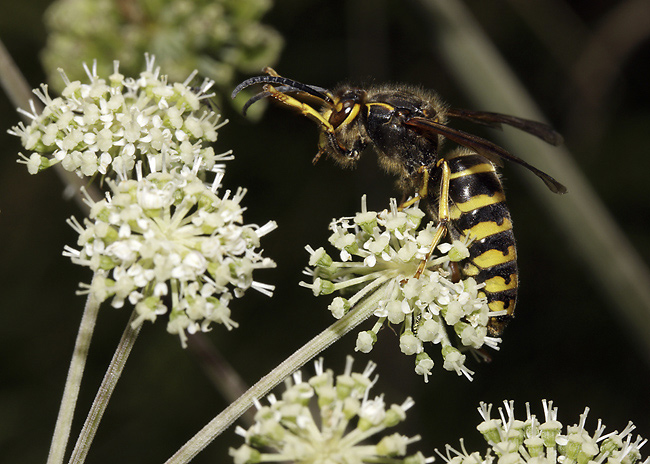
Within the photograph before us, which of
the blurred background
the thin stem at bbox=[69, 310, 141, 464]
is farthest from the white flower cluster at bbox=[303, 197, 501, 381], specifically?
the blurred background

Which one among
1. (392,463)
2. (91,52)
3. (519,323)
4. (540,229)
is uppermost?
(91,52)

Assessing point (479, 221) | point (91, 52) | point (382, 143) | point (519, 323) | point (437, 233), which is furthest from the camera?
point (519, 323)

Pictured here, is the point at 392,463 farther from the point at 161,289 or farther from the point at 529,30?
the point at 529,30

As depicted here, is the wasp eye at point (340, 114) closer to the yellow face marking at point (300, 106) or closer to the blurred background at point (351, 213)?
the yellow face marking at point (300, 106)

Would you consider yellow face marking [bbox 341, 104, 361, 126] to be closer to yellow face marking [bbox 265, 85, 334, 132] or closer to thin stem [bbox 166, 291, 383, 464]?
yellow face marking [bbox 265, 85, 334, 132]

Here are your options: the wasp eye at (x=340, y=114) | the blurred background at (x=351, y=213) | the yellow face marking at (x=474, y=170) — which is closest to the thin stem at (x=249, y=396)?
the yellow face marking at (x=474, y=170)

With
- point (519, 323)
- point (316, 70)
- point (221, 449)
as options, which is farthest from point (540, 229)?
point (221, 449)
